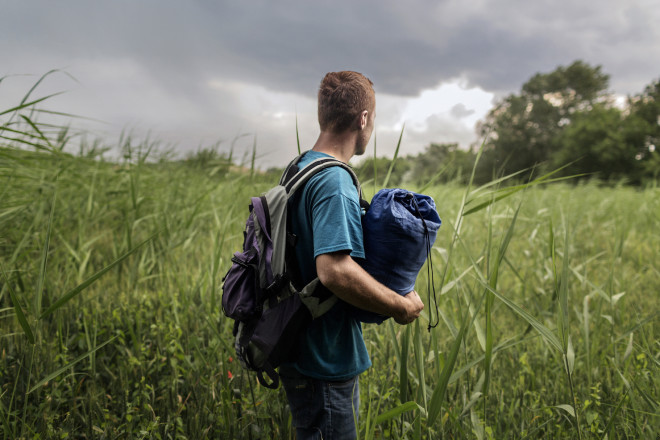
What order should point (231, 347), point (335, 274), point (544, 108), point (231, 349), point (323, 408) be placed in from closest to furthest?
1. point (335, 274)
2. point (323, 408)
3. point (231, 349)
4. point (231, 347)
5. point (544, 108)

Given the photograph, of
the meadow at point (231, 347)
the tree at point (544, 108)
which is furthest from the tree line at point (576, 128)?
the meadow at point (231, 347)

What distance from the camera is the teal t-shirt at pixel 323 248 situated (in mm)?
1314

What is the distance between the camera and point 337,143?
1601 mm

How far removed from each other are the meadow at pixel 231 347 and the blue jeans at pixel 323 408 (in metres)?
0.12

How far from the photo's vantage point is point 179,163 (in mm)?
6199

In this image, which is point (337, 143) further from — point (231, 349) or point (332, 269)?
point (231, 349)

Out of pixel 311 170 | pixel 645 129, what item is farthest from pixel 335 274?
pixel 645 129

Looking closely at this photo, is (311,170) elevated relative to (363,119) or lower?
lower

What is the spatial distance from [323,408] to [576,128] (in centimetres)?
3912

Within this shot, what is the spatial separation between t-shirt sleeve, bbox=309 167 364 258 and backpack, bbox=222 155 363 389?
0.06 meters

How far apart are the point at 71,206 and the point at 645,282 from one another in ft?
19.8

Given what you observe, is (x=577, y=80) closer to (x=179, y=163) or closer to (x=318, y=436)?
(x=179, y=163)

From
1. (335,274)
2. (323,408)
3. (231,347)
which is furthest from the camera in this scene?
(231,347)

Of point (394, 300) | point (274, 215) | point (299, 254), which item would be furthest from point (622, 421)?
point (274, 215)
